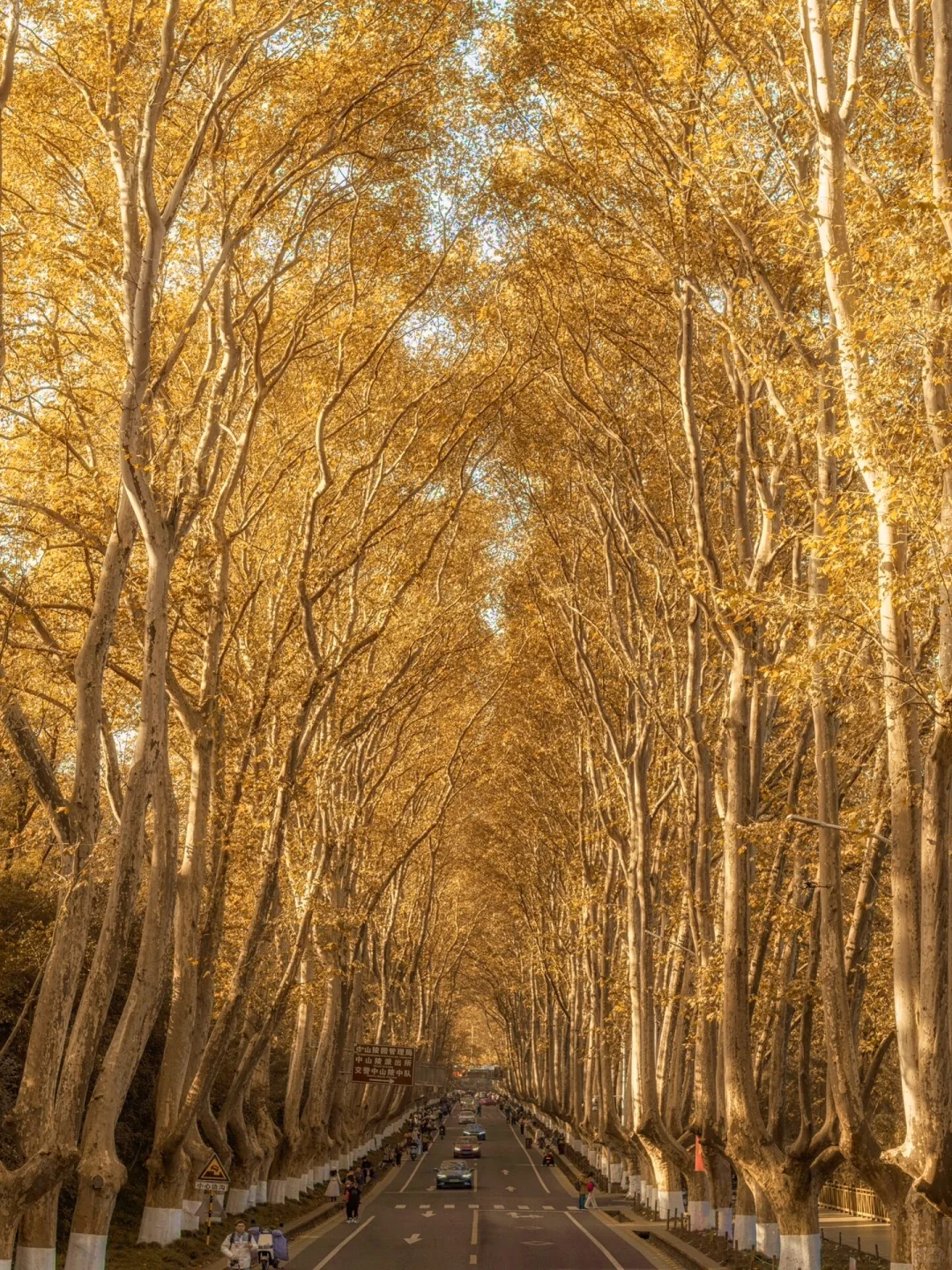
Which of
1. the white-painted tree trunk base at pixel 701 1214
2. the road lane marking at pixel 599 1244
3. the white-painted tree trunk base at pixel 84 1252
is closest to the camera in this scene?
the white-painted tree trunk base at pixel 84 1252

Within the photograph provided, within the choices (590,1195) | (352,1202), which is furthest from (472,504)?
(590,1195)

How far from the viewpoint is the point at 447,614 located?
29.1 metres

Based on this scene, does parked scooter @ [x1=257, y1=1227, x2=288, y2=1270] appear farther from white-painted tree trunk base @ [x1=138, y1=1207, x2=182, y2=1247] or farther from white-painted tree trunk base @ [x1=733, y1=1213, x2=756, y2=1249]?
white-painted tree trunk base @ [x1=733, y1=1213, x2=756, y2=1249]

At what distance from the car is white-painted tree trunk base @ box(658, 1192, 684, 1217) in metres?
17.7

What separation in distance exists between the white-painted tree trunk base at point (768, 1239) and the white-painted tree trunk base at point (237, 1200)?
39.3 feet

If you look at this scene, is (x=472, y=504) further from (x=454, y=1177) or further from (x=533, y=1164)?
(x=533, y=1164)

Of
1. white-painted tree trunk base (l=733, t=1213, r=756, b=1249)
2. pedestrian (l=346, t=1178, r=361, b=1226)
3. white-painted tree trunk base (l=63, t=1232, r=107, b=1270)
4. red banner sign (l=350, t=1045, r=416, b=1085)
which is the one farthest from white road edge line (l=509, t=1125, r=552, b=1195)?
white-painted tree trunk base (l=63, t=1232, r=107, b=1270)

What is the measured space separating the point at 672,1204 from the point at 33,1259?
19.9 meters

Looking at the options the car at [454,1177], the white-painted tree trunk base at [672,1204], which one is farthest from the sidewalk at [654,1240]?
the car at [454,1177]

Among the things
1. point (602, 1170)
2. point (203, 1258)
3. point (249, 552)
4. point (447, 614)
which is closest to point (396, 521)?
point (447, 614)

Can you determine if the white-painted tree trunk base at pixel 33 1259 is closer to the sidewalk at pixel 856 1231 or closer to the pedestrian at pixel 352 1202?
the sidewalk at pixel 856 1231

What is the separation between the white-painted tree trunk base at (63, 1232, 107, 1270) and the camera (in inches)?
575

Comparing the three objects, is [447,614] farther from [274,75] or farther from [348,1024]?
[348,1024]

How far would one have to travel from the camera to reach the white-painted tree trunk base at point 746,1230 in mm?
23172
